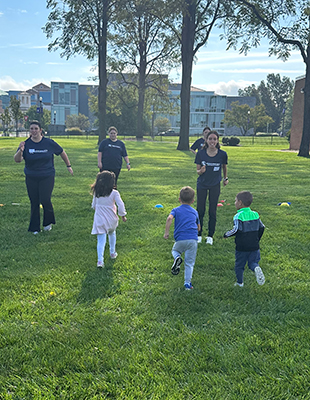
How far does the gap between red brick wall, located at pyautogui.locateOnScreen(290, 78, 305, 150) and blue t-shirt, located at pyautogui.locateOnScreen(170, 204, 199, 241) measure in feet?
120

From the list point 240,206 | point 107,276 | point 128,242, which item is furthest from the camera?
point 128,242

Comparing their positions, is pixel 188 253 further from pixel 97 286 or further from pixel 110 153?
pixel 110 153

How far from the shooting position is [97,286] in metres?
4.73

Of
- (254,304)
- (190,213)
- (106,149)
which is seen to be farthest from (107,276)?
(106,149)

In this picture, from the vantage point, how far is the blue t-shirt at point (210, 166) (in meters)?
6.48

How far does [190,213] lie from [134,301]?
4.17 ft

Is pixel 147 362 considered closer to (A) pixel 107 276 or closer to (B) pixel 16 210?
(A) pixel 107 276

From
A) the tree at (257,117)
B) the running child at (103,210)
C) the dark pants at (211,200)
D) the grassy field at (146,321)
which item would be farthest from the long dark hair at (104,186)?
the tree at (257,117)

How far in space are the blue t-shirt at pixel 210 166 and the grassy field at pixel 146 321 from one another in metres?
1.08

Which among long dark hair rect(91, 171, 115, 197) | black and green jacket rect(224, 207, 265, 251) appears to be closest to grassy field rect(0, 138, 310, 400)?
black and green jacket rect(224, 207, 265, 251)

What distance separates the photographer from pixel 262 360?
10.5 ft

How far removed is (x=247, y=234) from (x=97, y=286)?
1.95 m

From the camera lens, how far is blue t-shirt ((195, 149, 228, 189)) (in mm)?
6480

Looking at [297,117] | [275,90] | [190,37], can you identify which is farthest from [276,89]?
[190,37]
